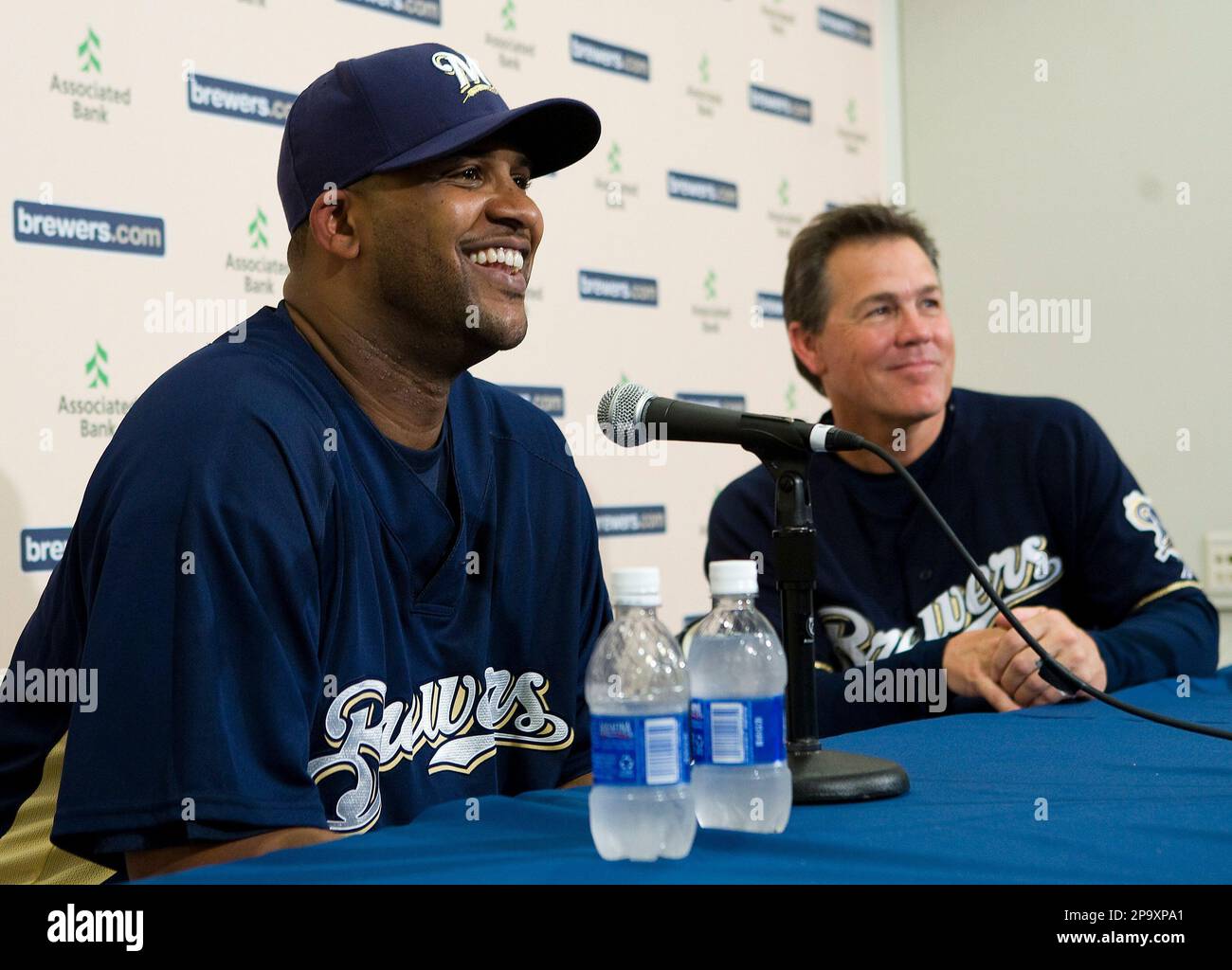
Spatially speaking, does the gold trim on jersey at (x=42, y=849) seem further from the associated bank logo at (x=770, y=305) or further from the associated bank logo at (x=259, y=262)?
the associated bank logo at (x=770, y=305)

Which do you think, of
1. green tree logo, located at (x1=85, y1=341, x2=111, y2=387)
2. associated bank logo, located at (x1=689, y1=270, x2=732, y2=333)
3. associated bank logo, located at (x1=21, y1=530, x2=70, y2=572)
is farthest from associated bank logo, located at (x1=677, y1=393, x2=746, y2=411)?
associated bank logo, located at (x1=21, y1=530, x2=70, y2=572)

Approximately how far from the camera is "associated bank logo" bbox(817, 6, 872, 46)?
4.09 metres

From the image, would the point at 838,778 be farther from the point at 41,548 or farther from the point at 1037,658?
the point at 41,548

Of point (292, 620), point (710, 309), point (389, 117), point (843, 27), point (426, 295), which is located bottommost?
point (292, 620)

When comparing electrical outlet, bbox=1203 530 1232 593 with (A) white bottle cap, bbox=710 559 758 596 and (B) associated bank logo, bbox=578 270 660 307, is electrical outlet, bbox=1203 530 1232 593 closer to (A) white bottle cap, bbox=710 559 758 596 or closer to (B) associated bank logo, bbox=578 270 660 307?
(B) associated bank logo, bbox=578 270 660 307

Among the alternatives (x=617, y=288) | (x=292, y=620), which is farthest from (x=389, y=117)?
(x=617, y=288)

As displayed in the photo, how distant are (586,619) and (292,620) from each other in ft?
1.74

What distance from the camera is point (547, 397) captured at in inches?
123

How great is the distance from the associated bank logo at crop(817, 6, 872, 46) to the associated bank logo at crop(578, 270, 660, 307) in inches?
47.8

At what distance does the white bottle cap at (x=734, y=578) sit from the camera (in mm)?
998

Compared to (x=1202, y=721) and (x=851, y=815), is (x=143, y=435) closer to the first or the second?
(x=851, y=815)

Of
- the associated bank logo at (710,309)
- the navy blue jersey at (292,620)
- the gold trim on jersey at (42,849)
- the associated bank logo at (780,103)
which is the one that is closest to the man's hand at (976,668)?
the navy blue jersey at (292,620)

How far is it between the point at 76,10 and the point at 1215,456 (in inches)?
115
